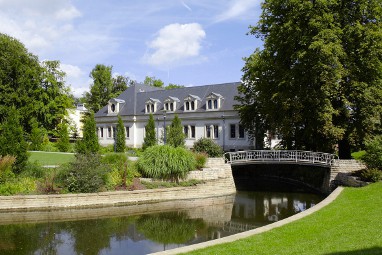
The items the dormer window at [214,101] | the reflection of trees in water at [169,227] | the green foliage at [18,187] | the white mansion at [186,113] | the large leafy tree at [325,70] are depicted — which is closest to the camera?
the reflection of trees in water at [169,227]

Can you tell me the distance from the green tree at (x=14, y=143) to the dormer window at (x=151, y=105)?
29.0 meters

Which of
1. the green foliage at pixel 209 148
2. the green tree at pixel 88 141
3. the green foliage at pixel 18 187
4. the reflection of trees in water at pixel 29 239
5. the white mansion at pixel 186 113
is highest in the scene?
the white mansion at pixel 186 113

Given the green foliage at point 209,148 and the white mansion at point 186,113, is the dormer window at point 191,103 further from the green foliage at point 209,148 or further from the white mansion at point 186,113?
the green foliage at point 209,148

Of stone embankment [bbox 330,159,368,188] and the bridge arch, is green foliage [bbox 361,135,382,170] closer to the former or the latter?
stone embankment [bbox 330,159,368,188]

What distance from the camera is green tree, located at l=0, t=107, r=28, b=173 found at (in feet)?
68.2

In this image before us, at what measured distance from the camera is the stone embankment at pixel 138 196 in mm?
18469

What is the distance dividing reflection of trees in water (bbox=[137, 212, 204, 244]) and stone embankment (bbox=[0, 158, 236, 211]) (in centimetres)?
274

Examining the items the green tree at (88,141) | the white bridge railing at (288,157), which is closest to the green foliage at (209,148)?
the white bridge railing at (288,157)

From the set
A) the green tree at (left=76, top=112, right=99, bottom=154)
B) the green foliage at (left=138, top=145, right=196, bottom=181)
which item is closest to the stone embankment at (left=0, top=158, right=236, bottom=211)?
the green foliage at (left=138, top=145, right=196, bottom=181)

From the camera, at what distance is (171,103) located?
49.0m

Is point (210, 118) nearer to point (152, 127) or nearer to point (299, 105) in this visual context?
point (152, 127)

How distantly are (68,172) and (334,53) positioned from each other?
1822 cm

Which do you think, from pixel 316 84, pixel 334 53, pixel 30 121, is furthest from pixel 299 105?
pixel 30 121

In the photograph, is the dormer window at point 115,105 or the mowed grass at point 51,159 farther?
the dormer window at point 115,105
